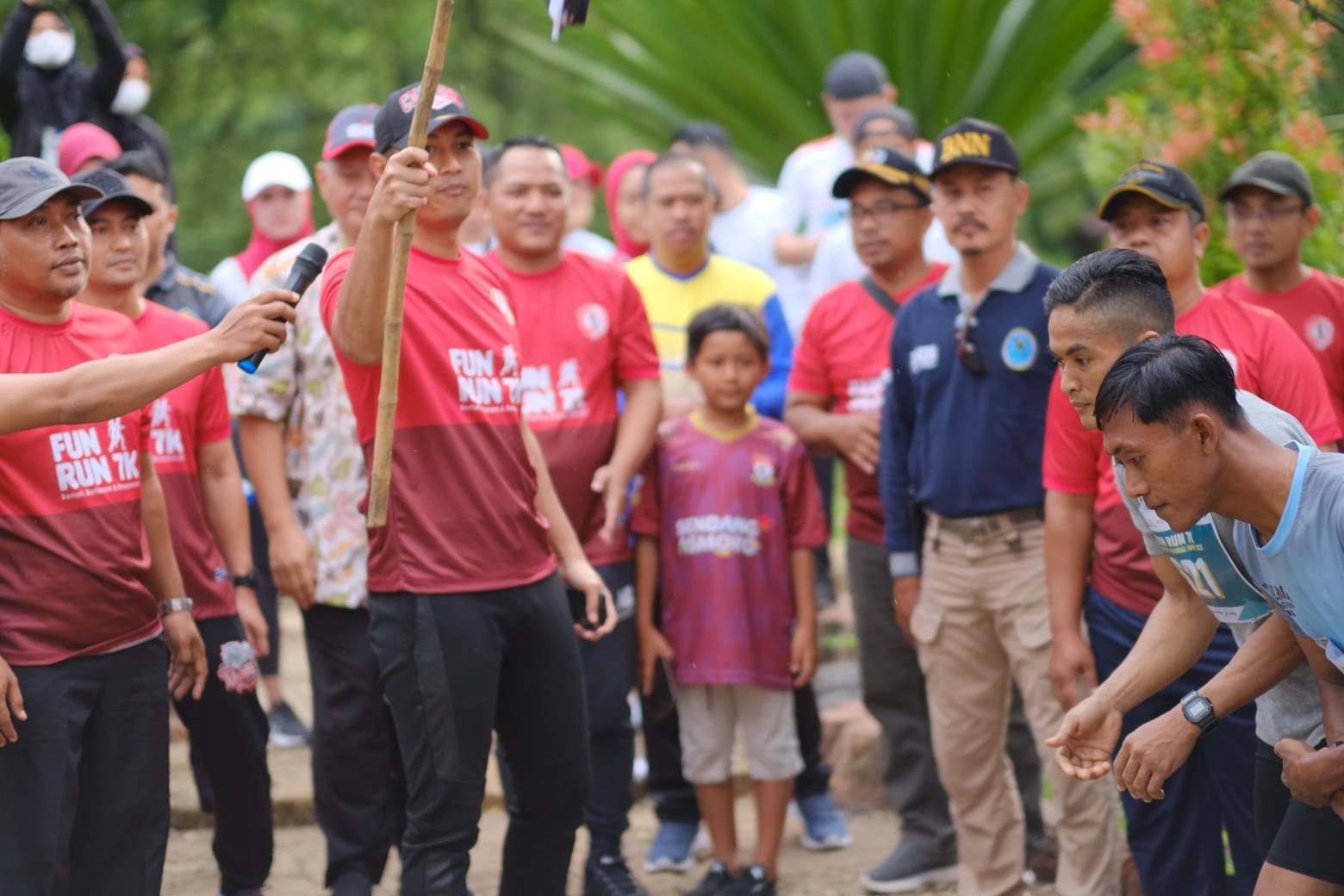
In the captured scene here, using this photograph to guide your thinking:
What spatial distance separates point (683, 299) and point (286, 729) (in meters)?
2.71

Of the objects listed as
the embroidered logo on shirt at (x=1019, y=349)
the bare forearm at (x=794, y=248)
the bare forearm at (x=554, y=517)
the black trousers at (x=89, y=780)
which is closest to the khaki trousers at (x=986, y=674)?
the embroidered logo on shirt at (x=1019, y=349)

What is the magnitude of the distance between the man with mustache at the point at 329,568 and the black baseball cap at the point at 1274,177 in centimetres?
298

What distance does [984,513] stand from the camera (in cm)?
506

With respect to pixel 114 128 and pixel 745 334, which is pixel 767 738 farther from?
pixel 114 128

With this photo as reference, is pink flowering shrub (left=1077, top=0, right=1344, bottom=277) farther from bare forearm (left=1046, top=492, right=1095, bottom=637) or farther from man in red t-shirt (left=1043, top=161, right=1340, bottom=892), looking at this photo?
bare forearm (left=1046, top=492, right=1095, bottom=637)

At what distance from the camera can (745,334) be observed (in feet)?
18.7

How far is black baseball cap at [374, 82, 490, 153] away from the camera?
407 centimetres

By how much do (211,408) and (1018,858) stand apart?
10.0 ft

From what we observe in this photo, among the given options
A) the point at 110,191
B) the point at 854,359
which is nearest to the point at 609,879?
the point at 854,359

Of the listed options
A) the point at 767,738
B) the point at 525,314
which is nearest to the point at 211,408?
the point at 525,314

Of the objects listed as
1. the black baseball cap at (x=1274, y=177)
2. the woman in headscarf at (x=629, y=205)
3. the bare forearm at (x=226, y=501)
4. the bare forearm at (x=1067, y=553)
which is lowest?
the bare forearm at (x=1067, y=553)

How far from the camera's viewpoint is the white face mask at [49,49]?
725 centimetres

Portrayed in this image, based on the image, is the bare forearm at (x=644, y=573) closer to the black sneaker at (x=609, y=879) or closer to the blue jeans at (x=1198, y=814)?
the black sneaker at (x=609, y=879)

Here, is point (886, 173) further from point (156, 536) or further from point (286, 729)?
point (286, 729)
